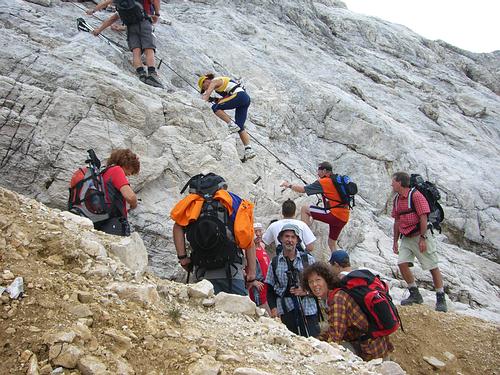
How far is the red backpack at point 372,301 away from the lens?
540 cm

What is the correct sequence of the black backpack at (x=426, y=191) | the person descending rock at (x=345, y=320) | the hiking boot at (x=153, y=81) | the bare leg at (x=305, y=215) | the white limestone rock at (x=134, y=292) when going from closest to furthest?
the white limestone rock at (x=134, y=292), the person descending rock at (x=345, y=320), the black backpack at (x=426, y=191), the bare leg at (x=305, y=215), the hiking boot at (x=153, y=81)

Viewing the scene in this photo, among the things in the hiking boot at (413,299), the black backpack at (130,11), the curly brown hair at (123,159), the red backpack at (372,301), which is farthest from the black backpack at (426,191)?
the black backpack at (130,11)

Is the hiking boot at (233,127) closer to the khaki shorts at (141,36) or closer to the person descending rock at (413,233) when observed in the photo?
the khaki shorts at (141,36)

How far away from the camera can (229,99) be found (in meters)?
11.4

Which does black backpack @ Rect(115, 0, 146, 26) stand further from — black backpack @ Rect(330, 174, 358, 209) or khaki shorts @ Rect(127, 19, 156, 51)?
black backpack @ Rect(330, 174, 358, 209)

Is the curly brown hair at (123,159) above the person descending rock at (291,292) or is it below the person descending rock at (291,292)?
above

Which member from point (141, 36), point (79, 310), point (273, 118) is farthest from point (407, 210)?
point (141, 36)

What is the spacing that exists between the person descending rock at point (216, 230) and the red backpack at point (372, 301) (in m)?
1.44

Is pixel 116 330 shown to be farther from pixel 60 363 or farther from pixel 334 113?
pixel 334 113

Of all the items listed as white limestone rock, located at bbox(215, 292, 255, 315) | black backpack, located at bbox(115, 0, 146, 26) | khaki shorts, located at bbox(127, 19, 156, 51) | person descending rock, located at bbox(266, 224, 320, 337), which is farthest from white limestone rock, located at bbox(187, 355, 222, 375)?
black backpack, located at bbox(115, 0, 146, 26)

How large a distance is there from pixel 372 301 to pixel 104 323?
3.21 meters

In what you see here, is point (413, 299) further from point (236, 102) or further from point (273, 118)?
point (273, 118)

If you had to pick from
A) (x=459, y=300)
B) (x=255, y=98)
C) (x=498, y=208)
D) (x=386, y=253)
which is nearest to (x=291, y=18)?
(x=255, y=98)

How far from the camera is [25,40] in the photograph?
10.6m
